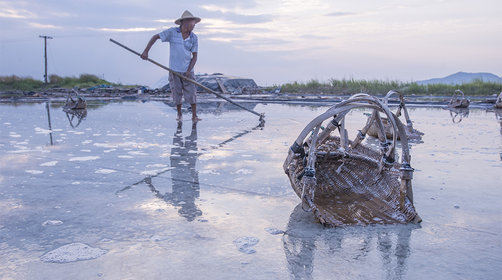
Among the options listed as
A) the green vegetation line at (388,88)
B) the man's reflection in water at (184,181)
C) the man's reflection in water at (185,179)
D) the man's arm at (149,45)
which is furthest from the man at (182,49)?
the green vegetation line at (388,88)

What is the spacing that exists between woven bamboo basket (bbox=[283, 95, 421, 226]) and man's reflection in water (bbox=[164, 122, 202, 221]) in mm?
726

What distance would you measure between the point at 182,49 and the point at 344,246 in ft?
20.1

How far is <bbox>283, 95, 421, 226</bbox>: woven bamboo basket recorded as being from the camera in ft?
8.04

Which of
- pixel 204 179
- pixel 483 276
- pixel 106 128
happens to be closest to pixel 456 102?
pixel 106 128

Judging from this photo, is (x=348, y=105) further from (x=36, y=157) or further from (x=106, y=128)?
(x=106, y=128)

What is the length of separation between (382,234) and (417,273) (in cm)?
46

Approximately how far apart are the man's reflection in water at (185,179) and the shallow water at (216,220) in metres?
0.01

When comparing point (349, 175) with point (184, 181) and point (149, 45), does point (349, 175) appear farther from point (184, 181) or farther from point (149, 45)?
point (149, 45)

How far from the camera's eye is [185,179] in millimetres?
3500

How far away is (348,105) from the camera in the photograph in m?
2.62

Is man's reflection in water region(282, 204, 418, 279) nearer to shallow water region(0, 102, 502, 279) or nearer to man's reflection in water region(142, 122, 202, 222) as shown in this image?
shallow water region(0, 102, 502, 279)

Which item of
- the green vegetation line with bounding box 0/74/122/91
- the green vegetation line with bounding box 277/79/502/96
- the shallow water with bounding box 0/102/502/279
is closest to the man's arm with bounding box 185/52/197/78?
the shallow water with bounding box 0/102/502/279

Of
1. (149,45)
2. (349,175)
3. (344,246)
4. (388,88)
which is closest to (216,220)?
(344,246)

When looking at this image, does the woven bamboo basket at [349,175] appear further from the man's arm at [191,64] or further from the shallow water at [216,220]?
the man's arm at [191,64]
